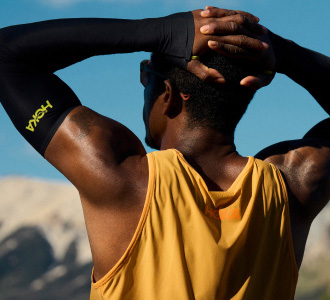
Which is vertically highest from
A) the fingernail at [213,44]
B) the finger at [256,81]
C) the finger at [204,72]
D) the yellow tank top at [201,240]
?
the fingernail at [213,44]

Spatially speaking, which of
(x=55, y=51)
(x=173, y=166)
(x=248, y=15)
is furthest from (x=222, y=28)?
(x=55, y=51)

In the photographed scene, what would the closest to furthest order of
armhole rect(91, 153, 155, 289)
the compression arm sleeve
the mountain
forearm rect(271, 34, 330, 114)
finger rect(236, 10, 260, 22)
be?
armhole rect(91, 153, 155, 289)
the compression arm sleeve
finger rect(236, 10, 260, 22)
forearm rect(271, 34, 330, 114)
the mountain

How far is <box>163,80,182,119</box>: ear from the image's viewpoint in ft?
10.0

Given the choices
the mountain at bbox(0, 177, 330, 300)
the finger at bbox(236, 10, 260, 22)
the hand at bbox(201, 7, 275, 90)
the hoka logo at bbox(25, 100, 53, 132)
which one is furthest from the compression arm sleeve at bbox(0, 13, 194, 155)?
the mountain at bbox(0, 177, 330, 300)

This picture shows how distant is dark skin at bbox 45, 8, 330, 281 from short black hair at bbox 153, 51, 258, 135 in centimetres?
4

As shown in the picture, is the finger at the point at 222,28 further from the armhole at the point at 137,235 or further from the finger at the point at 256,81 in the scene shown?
the armhole at the point at 137,235

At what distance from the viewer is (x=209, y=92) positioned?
301 cm

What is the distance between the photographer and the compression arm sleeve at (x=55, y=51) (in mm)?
2883

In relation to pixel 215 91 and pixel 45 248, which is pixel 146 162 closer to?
pixel 215 91

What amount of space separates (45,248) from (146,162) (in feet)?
136

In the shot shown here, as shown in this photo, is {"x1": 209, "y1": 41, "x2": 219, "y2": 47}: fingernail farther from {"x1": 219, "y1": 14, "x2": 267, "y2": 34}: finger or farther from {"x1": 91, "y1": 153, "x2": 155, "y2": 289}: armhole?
{"x1": 91, "y1": 153, "x2": 155, "y2": 289}: armhole

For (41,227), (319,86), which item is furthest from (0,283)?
(319,86)

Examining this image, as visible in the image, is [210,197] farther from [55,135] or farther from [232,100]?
[55,135]

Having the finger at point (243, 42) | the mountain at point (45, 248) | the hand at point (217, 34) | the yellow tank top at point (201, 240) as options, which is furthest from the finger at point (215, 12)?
the mountain at point (45, 248)
